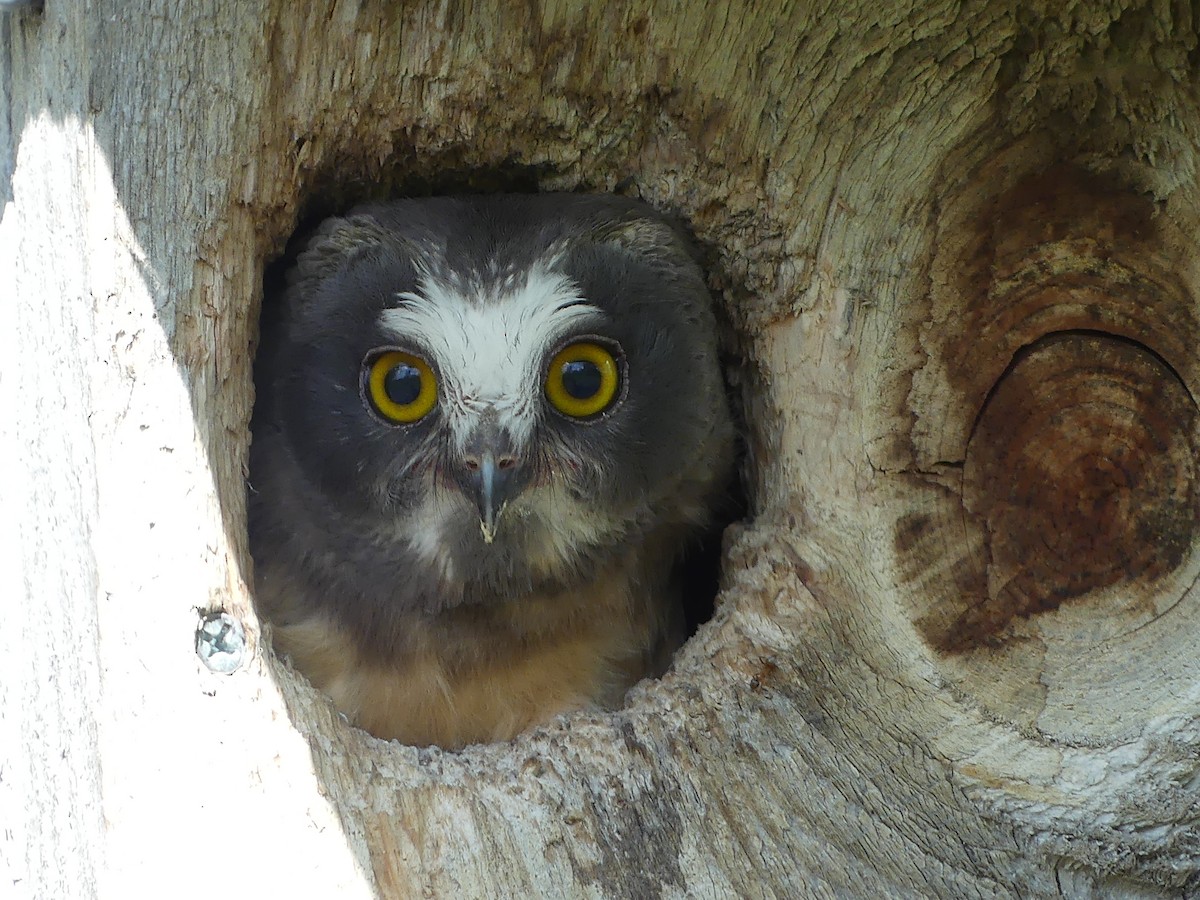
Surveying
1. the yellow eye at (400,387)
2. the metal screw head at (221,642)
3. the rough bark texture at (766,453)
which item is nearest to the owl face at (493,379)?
the yellow eye at (400,387)

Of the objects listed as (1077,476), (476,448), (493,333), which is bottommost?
(1077,476)

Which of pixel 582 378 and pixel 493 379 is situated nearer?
pixel 493 379

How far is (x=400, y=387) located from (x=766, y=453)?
0.91m

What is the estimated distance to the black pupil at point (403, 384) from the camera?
287 centimetres

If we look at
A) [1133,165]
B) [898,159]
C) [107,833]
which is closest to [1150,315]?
[1133,165]

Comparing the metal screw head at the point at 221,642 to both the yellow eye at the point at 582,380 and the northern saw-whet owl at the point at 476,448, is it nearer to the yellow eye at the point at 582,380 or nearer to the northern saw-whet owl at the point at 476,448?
the northern saw-whet owl at the point at 476,448

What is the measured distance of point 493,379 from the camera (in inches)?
109

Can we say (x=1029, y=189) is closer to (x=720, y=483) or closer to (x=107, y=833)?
(x=720, y=483)

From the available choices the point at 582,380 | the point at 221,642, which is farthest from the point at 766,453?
the point at 221,642

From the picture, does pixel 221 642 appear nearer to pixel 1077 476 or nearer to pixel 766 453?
pixel 766 453

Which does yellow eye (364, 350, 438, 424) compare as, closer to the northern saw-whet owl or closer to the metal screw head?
the northern saw-whet owl

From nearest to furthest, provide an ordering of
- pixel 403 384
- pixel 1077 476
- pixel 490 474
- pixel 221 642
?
pixel 221 642 < pixel 1077 476 < pixel 490 474 < pixel 403 384

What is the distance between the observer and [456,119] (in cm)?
279

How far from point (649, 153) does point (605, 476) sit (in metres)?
0.80
